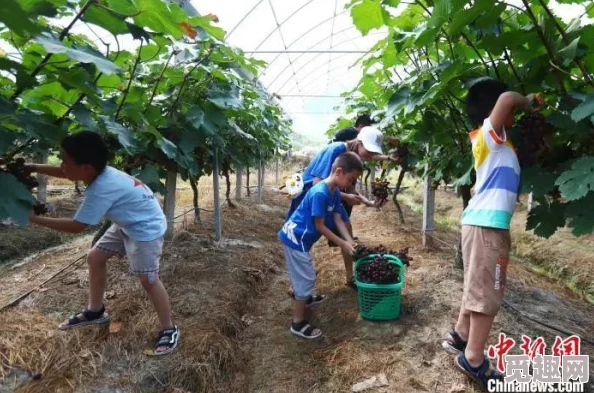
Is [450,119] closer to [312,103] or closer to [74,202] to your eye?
[74,202]

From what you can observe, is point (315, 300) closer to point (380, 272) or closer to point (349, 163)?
point (380, 272)

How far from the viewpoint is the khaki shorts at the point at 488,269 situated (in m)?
2.28

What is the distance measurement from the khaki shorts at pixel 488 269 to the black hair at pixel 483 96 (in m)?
0.67

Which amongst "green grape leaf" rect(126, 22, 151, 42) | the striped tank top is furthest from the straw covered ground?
"green grape leaf" rect(126, 22, 151, 42)

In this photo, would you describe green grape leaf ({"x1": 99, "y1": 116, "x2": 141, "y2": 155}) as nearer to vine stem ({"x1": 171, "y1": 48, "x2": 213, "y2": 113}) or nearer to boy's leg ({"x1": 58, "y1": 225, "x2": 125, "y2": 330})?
boy's leg ({"x1": 58, "y1": 225, "x2": 125, "y2": 330})

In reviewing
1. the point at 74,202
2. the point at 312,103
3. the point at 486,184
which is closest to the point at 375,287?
the point at 486,184

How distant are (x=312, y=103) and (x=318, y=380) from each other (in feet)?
86.9

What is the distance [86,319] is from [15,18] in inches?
95.3

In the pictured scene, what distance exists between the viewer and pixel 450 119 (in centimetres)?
342

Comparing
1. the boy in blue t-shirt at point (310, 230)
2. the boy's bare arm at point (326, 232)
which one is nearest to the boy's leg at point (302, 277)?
the boy in blue t-shirt at point (310, 230)

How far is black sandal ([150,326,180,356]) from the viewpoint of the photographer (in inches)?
113

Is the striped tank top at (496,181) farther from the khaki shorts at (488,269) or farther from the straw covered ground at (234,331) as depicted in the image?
the straw covered ground at (234,331)

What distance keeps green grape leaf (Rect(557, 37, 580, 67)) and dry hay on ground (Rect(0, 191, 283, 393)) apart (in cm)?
270

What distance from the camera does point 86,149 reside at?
2521mm
